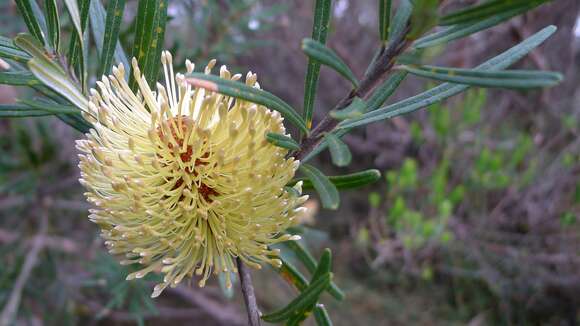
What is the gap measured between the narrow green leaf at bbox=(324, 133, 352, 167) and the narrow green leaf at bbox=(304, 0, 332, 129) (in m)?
0.10

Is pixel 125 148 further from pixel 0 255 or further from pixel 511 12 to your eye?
pixel 0 255

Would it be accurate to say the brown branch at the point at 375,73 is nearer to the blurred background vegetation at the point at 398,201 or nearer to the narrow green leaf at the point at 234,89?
the narrow green leaf at the point at 234,89

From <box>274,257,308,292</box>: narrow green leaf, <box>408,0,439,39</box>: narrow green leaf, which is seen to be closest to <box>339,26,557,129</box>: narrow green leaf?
<box>408,0,439,39</box>: narrow green leaf

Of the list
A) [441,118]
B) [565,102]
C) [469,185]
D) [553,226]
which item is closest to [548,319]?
[553,226]

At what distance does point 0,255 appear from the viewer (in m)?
1.42

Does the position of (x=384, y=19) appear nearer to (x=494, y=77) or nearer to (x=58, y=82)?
(x=494, y=77)

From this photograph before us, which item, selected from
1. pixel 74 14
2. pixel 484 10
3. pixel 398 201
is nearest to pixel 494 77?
pixel 484 10

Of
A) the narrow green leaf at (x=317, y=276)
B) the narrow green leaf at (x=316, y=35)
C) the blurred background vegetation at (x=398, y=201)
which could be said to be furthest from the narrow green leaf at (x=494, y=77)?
the blurred background vegetation at (x=398, y=201)

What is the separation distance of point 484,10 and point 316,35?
198 millimetres

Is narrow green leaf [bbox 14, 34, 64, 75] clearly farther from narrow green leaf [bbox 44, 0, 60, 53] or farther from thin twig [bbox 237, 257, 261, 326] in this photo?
thin twig [bbox 237, 257, 261, 326]

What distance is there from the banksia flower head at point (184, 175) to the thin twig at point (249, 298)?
2 centimetres

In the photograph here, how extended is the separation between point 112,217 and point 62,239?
5.00ft

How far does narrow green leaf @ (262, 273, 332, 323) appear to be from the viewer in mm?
517

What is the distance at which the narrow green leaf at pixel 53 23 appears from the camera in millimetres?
516
